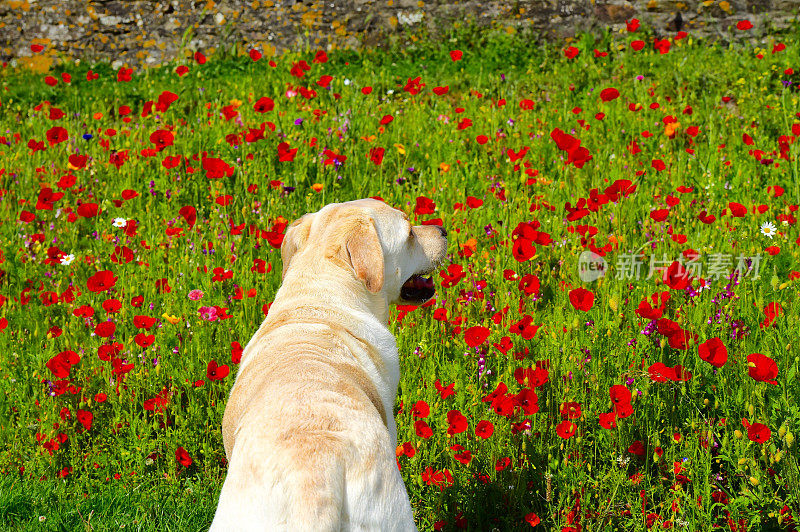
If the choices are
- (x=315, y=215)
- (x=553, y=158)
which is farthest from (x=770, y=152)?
(x=315, y=215)

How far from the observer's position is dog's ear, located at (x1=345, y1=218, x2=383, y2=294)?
2850mm

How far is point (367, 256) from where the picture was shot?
9.40 ft

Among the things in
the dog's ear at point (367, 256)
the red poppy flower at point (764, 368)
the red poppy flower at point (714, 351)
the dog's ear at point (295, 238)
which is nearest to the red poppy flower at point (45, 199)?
the dog's ear at point (295, 238)

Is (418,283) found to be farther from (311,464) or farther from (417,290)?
(311,464)

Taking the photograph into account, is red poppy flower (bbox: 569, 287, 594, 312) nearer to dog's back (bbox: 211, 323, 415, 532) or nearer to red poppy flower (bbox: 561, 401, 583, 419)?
red poppy flower (bbox: 561, 401, 583, 419)

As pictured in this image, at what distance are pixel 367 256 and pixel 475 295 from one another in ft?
4.68

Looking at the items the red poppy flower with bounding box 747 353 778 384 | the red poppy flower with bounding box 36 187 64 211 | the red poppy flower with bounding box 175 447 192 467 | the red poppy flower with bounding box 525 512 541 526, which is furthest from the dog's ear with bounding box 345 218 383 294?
the red poppy flower with bounding box 36 187 64 211

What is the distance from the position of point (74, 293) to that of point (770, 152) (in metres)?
4.87

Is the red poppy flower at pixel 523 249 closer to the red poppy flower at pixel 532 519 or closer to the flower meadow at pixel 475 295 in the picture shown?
the flower meadow at pixel 475 295

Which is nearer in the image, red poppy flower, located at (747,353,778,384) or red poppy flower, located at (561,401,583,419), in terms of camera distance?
red poppy flower, located at (747,353,778,384)

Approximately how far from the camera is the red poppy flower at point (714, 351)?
2.78m

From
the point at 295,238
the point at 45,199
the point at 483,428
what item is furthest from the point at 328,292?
the point at 45,199

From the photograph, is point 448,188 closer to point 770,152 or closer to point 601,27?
point 770,152

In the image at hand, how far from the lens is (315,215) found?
10.6ft
